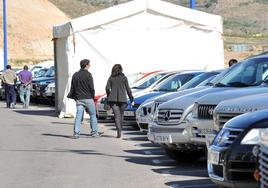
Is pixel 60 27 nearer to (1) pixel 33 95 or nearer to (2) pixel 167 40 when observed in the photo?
(2) pixel 167 40

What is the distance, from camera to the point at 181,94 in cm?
1362

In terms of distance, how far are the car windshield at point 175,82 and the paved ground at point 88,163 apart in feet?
4.43

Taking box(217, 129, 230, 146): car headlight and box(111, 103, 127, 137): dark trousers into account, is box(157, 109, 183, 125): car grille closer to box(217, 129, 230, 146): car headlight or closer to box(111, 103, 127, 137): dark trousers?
box(217, 129, 230, 146): car headlight

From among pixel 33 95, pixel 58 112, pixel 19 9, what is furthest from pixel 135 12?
pixel 19 9

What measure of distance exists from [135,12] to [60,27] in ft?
8.33

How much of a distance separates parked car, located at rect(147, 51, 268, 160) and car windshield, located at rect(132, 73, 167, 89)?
8.60 m

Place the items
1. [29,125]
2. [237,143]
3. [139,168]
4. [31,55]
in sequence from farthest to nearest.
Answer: [31,55]
[29,125]
[139,168]
[237,143]

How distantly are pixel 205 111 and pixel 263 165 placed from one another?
17.7 feet

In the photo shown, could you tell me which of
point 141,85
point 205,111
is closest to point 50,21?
point 141,85

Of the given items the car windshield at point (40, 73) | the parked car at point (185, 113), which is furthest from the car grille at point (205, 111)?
the car windshield at point (40, 73)

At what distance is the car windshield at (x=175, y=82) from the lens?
61.7 feet

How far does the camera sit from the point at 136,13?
24750 millimetres

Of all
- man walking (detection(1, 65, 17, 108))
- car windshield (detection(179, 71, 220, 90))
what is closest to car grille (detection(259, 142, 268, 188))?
car windshield (detection(179, 71, 220, 90))

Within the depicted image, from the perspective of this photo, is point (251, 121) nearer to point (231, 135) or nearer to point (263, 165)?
point (231, 135)
